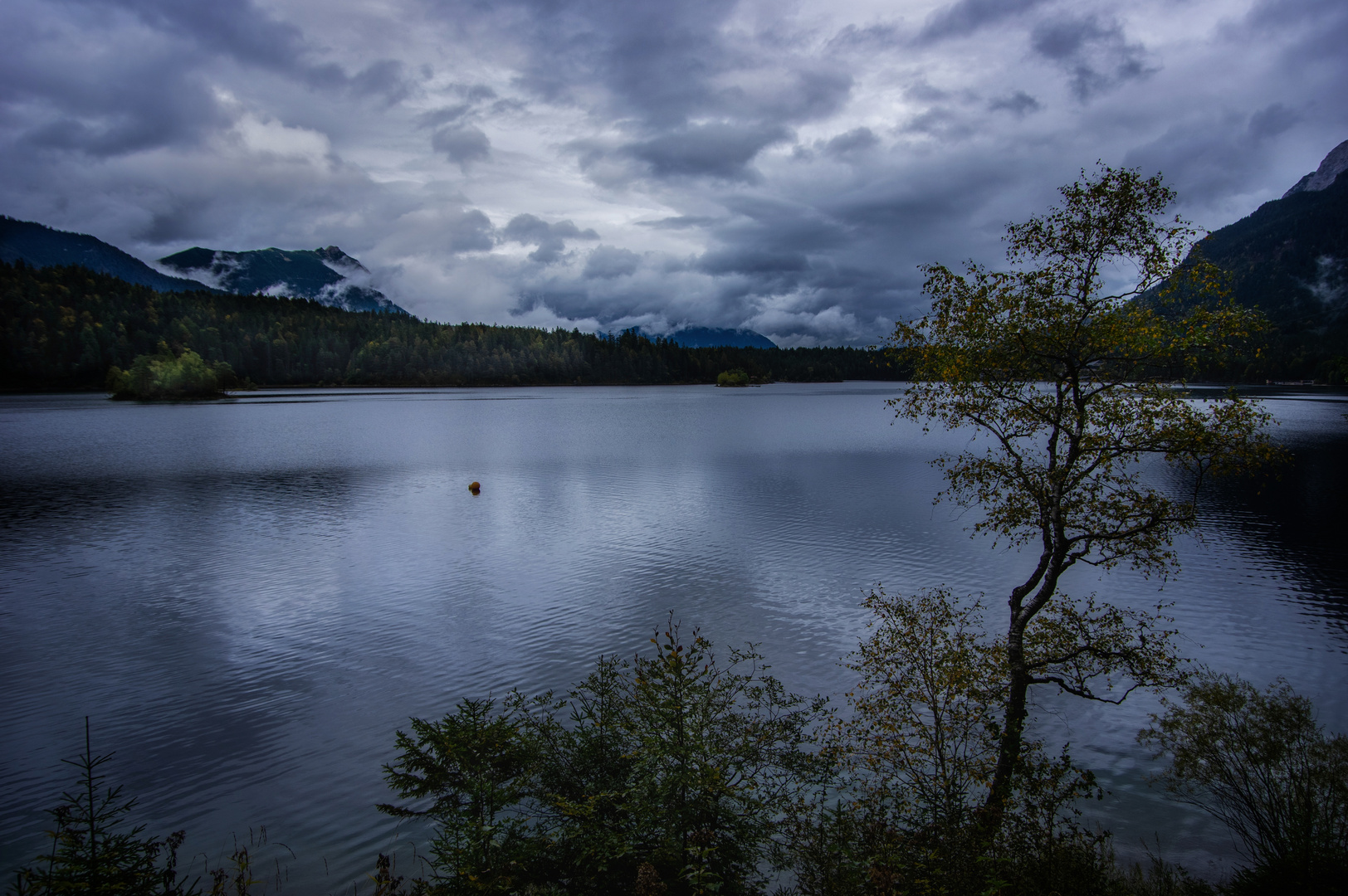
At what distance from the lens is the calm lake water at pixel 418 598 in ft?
53.0

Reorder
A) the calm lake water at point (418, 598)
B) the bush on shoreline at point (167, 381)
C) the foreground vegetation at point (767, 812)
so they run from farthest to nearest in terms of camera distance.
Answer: the bush on shoreline at point (167, 381), the calm lake water at point (418, 598), the foreground vegetation at point (767, 812)

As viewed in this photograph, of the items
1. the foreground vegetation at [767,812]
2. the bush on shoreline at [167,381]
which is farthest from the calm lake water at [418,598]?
the bush on shoreline at [167,381]

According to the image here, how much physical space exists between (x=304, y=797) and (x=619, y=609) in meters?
13.8

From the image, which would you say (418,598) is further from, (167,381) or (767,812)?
(167,381)

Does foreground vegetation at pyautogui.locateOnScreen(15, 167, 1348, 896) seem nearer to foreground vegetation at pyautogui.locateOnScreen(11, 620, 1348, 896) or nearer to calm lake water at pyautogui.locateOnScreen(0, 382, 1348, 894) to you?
foreground vegetation at pyautogui.locateOnScreen(11, 620, 1348, 896)

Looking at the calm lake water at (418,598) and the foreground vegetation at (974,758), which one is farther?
the calm lake water at (418,598)

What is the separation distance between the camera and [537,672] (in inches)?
861

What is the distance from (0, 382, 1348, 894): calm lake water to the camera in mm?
16156

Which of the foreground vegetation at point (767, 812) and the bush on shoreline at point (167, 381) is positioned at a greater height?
the bush on shoreline at point (167, 381)

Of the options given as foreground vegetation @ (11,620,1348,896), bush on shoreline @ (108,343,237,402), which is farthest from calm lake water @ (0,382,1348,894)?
bush on shoreline @ (108,343,237,402)

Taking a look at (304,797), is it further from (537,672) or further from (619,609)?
(619,609)

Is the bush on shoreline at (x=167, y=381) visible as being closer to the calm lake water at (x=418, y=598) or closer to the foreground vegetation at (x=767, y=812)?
the calm lake water at (x=418, y=598)

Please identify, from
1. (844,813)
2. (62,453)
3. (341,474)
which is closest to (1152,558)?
(844,813)

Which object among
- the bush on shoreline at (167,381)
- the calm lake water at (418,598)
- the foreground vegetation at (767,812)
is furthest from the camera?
the bush on shoreline at (167,381)
